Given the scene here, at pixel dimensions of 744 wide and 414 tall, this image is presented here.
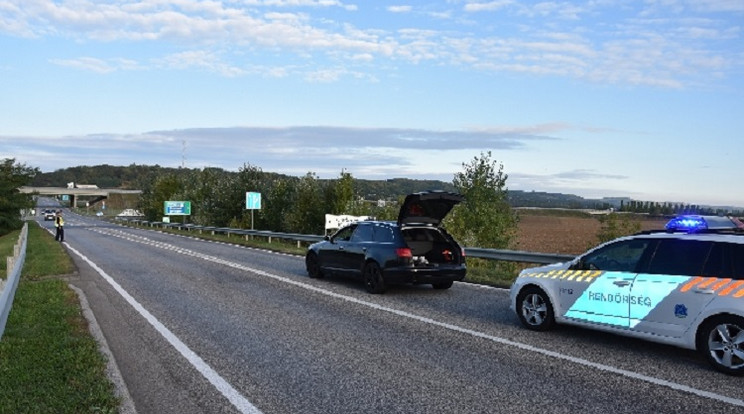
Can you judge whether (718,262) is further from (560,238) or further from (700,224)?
(560,238)

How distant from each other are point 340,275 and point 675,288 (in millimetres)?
8488

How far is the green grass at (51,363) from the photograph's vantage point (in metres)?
5.57

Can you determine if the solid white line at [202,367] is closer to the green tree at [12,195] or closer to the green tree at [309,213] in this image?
the green tree at [309,213]

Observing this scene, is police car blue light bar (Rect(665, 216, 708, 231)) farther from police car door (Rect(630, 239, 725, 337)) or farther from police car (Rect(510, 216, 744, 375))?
police car door (Rect(630, 239, 725, 337))

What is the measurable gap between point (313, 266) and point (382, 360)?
8658mm

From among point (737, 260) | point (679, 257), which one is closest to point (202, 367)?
point (679, 257)

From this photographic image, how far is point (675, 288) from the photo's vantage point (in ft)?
24.2

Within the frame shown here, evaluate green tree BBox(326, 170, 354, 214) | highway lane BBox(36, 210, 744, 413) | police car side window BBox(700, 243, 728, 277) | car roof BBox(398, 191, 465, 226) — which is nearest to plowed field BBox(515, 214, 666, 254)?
green tree BBox(326, 170, 354, 214)

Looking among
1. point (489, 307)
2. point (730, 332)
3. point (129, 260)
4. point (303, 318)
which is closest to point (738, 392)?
point (730, 332)

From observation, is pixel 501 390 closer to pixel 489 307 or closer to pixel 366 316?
pixel 366 316

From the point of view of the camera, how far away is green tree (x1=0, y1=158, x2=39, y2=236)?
2388 inches

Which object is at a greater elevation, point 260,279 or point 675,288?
point 675,288

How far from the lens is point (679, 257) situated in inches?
297

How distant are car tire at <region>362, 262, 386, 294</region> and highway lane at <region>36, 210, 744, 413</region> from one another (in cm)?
26
